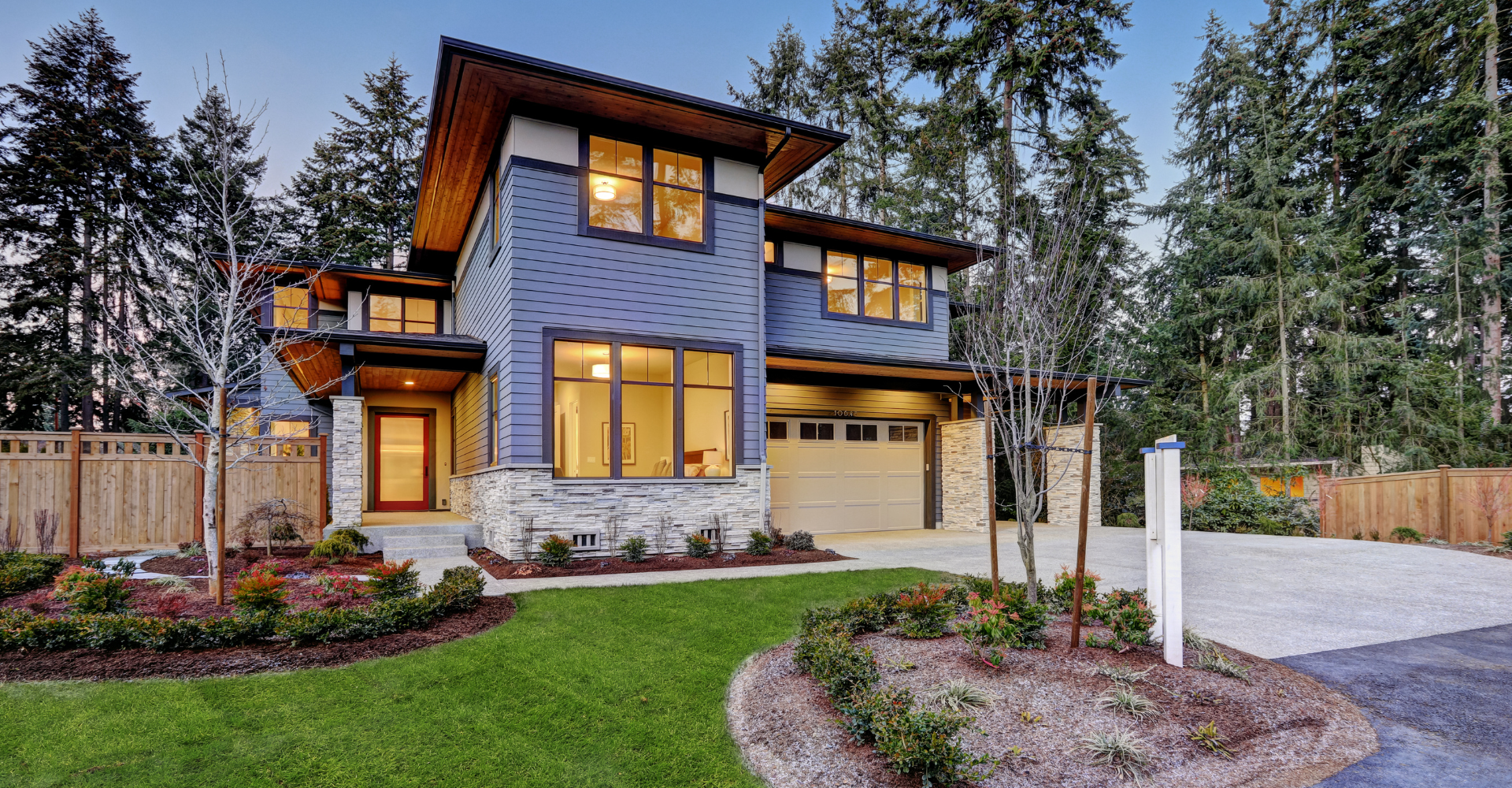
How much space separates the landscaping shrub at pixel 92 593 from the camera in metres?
4.93

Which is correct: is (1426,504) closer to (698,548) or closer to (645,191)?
(698,548)

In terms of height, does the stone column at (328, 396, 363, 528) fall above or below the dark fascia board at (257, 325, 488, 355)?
below

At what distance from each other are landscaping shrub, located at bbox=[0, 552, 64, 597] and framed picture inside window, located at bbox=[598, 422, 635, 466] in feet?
17.5

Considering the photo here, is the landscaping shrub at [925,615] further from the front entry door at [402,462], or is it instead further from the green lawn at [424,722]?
the front entry door at [402,462]

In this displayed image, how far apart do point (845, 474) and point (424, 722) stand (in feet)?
32.3

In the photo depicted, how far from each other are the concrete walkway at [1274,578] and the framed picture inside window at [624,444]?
183 centimetres

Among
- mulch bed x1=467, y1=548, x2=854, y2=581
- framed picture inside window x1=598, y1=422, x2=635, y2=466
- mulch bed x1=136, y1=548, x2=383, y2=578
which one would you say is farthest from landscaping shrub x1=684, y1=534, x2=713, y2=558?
mulch bed x1=136, y1=548, x2=383, y2=578

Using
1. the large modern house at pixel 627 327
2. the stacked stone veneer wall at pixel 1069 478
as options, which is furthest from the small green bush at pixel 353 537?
the stacked stone veneer wall at pixel 1069 478

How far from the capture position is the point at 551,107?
8672 mm

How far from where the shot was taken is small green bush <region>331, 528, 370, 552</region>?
27.5ft

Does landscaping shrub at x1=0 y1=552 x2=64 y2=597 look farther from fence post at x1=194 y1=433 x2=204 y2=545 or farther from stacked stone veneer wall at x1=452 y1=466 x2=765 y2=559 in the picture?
stacked stone veneer wall at x1=452 y1=466 x2=765 y2=559

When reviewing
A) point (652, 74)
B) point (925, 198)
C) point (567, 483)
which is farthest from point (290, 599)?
point (652, 74)

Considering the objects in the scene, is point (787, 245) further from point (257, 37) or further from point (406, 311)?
point (257, 37)

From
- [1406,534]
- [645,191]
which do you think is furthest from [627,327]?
[1406,534]
